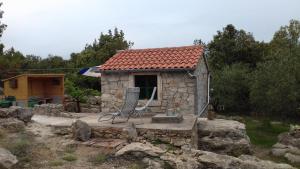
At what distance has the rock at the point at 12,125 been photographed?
31.3ft

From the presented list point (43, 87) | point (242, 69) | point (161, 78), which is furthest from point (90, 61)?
point (161, 78)

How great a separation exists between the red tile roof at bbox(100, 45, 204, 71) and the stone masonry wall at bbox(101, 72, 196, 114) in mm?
308

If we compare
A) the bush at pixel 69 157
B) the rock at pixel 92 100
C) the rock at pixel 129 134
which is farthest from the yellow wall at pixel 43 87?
the bush at pixel 69 157

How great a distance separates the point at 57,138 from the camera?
9211 millimetres

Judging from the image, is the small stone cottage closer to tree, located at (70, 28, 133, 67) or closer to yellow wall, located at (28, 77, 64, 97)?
yellow wall, located at (28, 77, 64, 97)

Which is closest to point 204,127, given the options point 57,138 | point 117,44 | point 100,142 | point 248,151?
point 248,151

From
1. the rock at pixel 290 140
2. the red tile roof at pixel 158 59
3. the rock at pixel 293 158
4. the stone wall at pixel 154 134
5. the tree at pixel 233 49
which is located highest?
Result: the tree at pixel 233 49

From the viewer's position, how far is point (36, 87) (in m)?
17.4

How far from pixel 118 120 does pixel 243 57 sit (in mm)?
20101

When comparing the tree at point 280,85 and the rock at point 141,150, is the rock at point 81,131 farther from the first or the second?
the tree at point 280,85

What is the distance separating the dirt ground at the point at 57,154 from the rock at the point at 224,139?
406 cm

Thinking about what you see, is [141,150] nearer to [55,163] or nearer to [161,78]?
[55,163]

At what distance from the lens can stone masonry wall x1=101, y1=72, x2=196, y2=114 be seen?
1242cm

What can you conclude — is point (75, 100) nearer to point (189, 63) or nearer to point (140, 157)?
point (189, 63)
